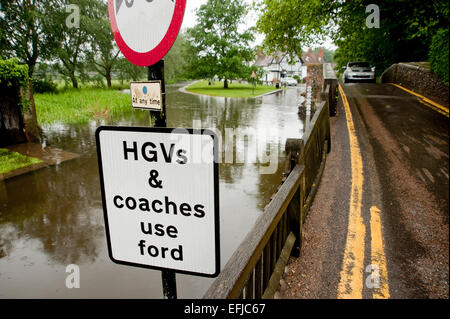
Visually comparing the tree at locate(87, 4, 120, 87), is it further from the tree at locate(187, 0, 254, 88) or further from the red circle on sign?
the red circle on sign

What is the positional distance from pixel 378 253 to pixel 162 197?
3.28 meters

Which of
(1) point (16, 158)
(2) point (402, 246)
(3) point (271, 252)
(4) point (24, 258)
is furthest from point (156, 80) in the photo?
(1) point (16, 158)

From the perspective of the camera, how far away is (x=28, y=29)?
80.5ft

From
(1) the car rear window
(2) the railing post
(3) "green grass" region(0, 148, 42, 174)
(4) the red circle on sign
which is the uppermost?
(1) the car rear window

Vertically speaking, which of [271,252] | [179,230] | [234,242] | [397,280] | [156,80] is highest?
[156,80]

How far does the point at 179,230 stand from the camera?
4.46 ft

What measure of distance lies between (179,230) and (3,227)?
553 centimetres

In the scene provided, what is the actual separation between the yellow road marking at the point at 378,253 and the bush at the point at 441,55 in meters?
10.0

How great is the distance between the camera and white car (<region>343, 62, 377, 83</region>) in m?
22.7

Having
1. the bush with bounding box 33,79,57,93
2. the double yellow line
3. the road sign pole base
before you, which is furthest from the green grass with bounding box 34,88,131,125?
the road sign pole base

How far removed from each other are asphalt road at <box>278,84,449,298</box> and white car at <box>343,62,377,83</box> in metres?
15.9

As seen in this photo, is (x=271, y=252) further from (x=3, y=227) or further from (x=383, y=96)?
(x=383, y=96)

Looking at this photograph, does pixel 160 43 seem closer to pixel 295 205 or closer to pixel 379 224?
pixel 295 205

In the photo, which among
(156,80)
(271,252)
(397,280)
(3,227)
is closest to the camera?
(156,80)
